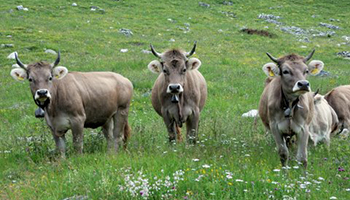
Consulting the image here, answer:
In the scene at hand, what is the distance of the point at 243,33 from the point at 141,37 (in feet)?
25.2

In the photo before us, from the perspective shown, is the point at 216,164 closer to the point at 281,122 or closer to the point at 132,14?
the point at 281,122

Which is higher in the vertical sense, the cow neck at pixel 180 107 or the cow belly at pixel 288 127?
the cow belly at pixel 288 127

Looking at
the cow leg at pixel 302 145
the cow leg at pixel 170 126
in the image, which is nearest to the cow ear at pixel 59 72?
the cow leg at pixel 170 126

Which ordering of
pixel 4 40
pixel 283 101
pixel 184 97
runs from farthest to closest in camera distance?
pixel 4 40 → pixel 184 97 → pixel 283 101

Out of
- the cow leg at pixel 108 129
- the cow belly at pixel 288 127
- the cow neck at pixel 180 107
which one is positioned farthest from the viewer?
the cow leg at pixel 108 129

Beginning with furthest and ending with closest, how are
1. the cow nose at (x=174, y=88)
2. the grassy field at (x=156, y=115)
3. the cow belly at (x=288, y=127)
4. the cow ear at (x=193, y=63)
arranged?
the cow ear at (x=193, y=63) < the cow nose at (x=174, y=88) < the cow belly at (x=288, y=127) < the grassy field at (x=156, y=115)

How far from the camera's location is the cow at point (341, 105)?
41.4 ft

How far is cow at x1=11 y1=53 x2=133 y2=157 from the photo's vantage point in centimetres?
905

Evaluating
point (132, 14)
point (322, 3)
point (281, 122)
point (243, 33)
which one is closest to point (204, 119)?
point (281, 122)

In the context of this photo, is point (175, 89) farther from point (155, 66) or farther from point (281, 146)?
point (281, 146)

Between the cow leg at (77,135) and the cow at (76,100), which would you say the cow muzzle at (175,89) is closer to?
the cow at (76,100)

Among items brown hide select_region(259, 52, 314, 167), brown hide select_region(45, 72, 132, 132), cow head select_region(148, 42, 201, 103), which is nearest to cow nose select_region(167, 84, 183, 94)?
cow head select_region(148, 42, 201, 103)

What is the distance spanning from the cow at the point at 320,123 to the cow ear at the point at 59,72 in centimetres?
551

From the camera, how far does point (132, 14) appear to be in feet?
117
